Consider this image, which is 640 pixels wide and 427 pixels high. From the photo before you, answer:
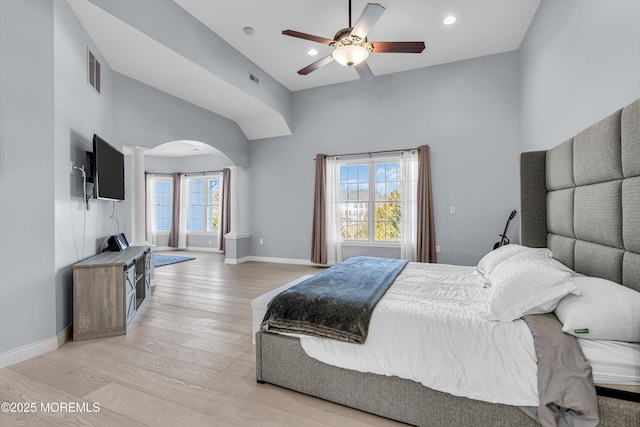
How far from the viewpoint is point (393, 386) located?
61.7 inches

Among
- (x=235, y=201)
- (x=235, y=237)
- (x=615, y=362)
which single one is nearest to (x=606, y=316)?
(x=615, y=362)

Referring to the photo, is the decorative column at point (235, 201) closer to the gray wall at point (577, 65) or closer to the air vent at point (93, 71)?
the air vent at point (93, 71)

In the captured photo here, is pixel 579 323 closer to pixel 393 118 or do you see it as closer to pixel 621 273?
pixel 621 273

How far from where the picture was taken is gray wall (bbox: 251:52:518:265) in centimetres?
452

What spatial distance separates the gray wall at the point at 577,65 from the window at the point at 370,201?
6.96 feet

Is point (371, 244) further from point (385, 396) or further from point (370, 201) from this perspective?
point (385, 396)

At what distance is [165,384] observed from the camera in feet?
6.33

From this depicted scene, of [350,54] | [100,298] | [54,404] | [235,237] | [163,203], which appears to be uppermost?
[350,54]

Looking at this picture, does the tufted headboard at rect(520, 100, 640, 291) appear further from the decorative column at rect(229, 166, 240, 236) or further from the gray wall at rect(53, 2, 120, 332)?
the decorative column at rect(229, 166, 240, 236)

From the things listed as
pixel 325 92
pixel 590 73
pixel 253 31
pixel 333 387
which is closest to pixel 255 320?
pixel 333 387

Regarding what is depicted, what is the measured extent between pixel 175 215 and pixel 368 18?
793 cm

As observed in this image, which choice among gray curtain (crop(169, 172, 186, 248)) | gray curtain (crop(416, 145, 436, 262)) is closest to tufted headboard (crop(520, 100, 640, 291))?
gray curtain (crop(416, 145, 436, 262))

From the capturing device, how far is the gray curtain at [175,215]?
8547 mm

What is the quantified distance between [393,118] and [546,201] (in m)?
3.03
